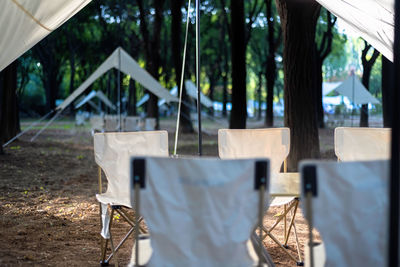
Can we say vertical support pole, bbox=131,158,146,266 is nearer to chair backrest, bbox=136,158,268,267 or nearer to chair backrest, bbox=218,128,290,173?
chair backrest, bbox=136,158,268,267

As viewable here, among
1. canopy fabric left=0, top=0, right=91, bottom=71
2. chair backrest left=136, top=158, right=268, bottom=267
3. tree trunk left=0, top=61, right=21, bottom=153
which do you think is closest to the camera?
chair backrest left=136, top=158, right=268, bottom=267

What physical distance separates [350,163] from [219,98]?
47851mm

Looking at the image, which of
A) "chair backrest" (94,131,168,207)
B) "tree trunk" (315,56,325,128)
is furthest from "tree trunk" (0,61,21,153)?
"chair backrest" (94,131,168,207)

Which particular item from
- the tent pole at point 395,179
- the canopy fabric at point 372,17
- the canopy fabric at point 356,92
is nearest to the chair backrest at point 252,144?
the canopy fabric at point 372,17

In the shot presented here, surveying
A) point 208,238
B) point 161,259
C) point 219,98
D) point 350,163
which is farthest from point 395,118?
point 219,98

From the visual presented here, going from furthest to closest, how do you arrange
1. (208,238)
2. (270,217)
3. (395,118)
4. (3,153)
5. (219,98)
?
(219,98) → (3,153) → (270,217) → (208,238) → (395,118)

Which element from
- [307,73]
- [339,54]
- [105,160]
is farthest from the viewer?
[339,54]

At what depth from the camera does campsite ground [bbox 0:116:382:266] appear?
353cm

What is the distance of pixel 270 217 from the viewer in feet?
16.1

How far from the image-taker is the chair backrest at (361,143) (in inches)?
134

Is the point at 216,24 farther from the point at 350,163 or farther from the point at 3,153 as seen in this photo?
the point at 350,163

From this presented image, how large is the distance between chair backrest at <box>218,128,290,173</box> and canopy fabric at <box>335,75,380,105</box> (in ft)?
17.0

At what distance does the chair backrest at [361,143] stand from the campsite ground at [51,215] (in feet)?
2.84

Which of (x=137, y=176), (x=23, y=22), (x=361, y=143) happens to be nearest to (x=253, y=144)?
(x=361, y=143)
